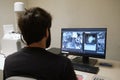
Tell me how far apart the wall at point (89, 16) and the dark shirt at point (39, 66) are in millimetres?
1434

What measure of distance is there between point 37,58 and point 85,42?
3.37ft

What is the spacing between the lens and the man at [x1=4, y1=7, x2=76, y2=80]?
100 cm

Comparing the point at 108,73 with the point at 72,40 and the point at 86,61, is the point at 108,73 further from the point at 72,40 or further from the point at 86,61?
the point at 72,40

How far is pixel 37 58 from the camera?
1015 mm

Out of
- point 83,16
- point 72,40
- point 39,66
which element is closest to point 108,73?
point 72,40

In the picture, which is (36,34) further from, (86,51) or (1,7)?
(1,7)

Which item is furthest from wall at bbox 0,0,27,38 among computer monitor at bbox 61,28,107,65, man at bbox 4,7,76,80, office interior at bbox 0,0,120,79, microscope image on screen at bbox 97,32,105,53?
man at bbox 4,7,76,80

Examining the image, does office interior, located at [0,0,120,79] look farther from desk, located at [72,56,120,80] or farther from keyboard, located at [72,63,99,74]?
keyboard, located at [72,63,99,74]

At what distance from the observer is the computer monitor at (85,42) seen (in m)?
1.84

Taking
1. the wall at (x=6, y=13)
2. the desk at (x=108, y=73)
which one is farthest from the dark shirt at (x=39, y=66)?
the wall at (x=6, y=13)

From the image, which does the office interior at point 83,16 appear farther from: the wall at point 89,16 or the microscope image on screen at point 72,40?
the microscope image on screen at point 72,40

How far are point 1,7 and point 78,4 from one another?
1.24 metres

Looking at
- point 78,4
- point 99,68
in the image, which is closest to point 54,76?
point 99,68

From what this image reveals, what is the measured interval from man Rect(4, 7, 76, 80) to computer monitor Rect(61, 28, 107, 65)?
861mm
